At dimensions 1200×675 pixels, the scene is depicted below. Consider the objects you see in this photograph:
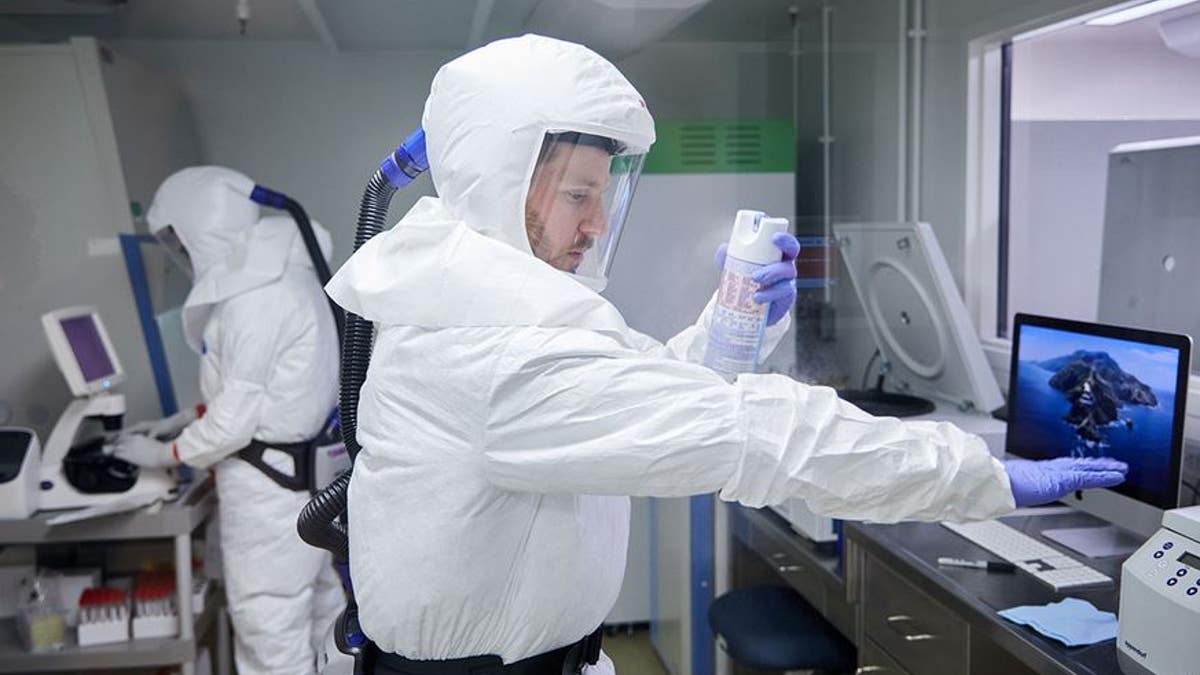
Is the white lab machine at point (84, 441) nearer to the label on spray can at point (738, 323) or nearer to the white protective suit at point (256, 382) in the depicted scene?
the white protective suit at point (256, 382)

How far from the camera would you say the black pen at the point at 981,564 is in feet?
5.50

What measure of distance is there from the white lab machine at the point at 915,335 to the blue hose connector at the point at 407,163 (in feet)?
3.68

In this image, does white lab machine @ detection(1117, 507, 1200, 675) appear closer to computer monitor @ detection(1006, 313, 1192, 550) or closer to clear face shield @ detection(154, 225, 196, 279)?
computer monitor @ detection(1006, 313, 1192, 550)

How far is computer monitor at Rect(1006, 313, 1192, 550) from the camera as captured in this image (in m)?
1.58

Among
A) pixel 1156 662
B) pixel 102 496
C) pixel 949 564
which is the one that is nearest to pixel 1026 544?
pixel 949 564

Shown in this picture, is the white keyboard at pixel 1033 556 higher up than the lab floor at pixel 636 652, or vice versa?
the white keyboard at pixel 1033 556

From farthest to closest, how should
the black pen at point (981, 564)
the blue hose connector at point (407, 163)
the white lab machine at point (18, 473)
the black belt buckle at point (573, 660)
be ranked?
the white lab machine at point (18, 473), the black pen at point (981, 564), the blue hose connector at point (407, 163), the black belt buckle at point (573, 660)

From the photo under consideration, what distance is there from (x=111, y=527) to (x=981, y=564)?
6.51 feet

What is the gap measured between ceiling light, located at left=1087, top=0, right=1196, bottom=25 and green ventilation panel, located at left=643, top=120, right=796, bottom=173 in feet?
2.53

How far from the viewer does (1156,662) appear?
4.02 feet

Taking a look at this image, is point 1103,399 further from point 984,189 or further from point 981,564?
point 984,189

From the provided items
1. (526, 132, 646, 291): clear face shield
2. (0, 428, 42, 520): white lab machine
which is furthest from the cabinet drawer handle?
(0, 428, 42, 520): white lab machine

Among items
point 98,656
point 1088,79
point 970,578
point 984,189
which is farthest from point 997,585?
point 98,656

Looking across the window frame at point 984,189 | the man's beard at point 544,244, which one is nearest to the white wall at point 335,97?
the window frame at point 984,189
